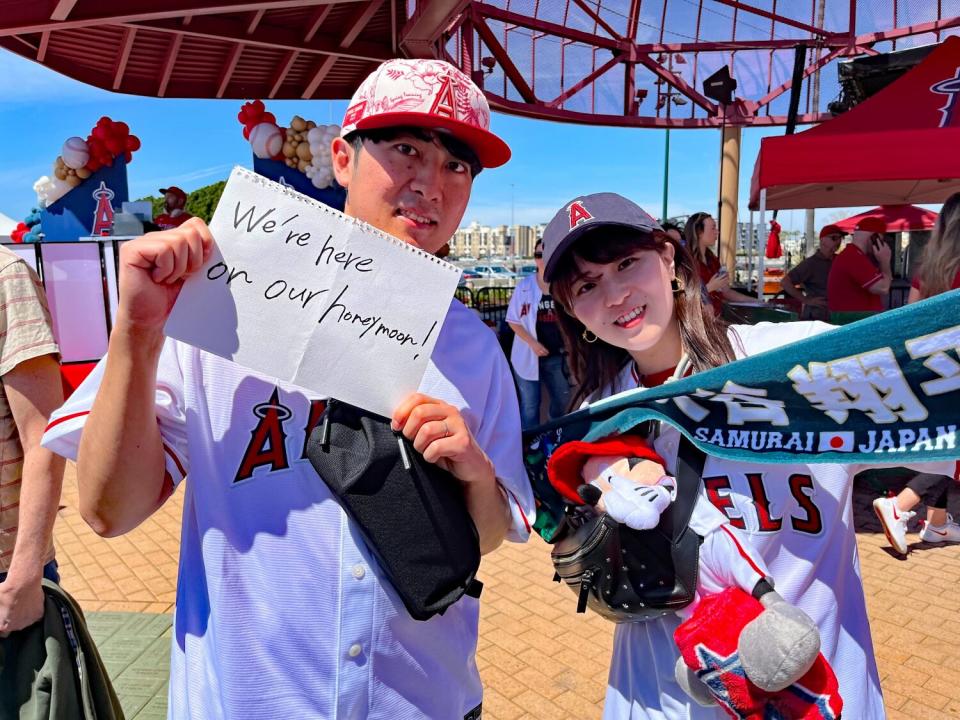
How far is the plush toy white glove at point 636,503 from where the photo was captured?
1.32m

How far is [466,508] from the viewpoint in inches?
51.1

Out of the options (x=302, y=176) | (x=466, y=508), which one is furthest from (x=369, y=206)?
(x=302, y=176)

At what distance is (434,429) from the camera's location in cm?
118

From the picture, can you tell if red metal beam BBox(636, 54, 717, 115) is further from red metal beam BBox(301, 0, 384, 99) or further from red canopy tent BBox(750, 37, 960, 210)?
red canopy tent BBox(750, 37, 960, 210)

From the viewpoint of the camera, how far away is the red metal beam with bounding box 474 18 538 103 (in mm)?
17094

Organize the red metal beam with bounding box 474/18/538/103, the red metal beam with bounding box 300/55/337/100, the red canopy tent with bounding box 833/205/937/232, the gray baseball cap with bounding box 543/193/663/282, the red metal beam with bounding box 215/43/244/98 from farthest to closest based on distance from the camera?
the red metal beam with bounding box 474/18/538/103 → the red metal beam with bounding box 300/55/337/100 → the red metal beam with bounding box 215/43/244/98 → the red canopy tent with bounding box 833/205/937/232 → the gray baseball cap with bounding box 543/193/663/282

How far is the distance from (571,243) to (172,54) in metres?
11.9

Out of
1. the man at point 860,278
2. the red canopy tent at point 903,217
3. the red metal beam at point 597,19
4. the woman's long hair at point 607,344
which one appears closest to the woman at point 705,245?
the man at point 860,278

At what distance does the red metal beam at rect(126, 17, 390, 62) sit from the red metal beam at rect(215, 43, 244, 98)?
539mm

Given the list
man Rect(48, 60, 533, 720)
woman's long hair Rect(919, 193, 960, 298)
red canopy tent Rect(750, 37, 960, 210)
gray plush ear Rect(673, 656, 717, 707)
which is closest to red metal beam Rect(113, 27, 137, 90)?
red canopy tent Rect(750, 37, 960, 210)

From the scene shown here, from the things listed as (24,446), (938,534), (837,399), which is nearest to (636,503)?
(837,399)

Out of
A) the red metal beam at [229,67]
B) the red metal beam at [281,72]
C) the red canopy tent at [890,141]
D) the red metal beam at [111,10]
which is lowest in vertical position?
the red canopy tent at [890,141]

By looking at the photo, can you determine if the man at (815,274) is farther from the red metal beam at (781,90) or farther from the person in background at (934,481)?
the red metal beam at (781,90)

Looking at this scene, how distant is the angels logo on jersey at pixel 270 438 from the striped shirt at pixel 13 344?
2.98 ft
